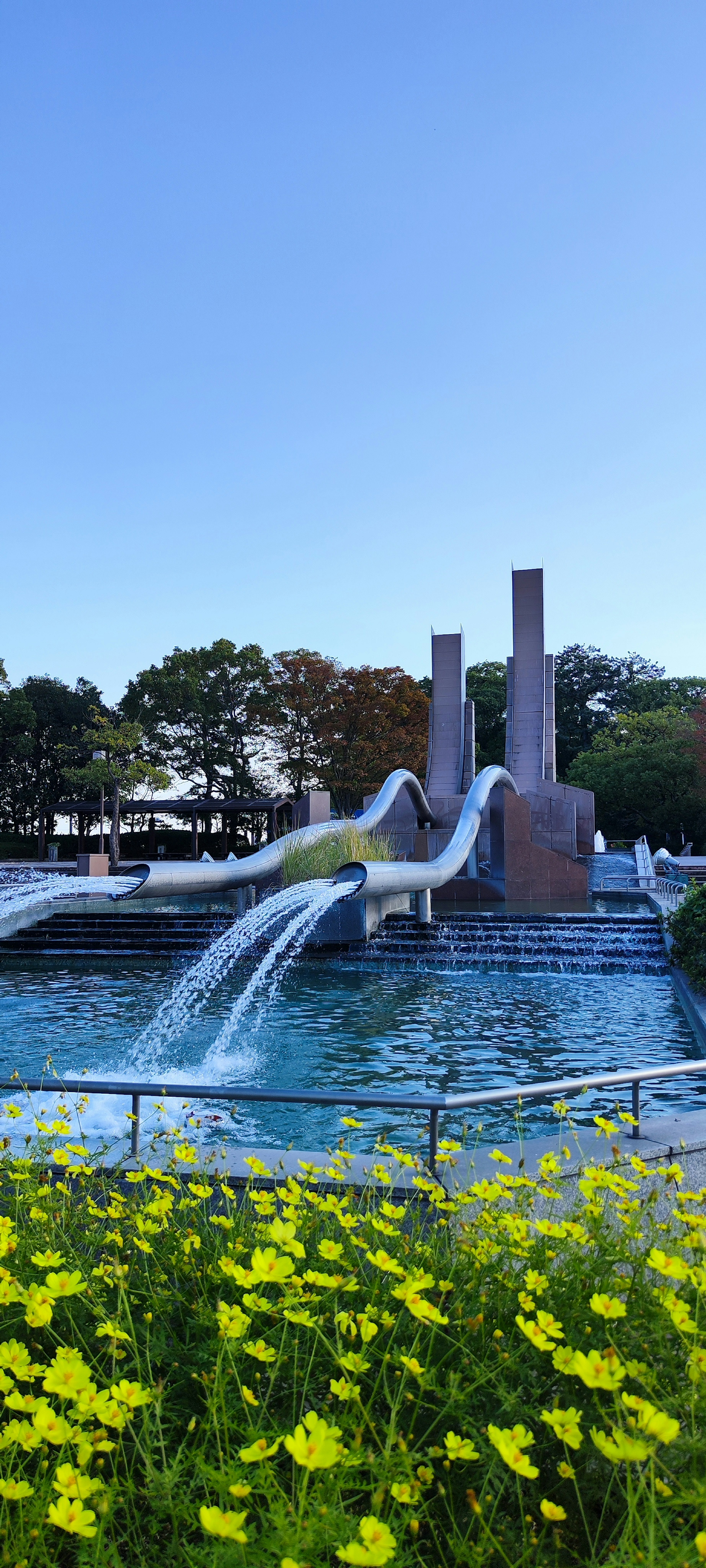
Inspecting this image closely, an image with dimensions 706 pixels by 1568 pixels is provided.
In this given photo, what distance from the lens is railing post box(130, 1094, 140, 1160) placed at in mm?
3604

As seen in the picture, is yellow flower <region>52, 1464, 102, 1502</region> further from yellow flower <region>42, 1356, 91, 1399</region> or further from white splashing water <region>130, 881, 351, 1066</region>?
white splashing water <region>130, 881, 351, 1066</region>

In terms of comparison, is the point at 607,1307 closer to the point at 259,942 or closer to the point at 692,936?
the point at 692,936

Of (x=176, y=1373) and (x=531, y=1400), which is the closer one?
(x=531, y=1400)

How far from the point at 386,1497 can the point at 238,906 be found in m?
13.2

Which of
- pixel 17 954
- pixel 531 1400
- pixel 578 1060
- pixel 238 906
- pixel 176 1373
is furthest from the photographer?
pixel 238 906

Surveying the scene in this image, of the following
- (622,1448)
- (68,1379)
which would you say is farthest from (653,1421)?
(68,1379)

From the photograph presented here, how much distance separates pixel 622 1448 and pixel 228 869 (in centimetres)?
1204

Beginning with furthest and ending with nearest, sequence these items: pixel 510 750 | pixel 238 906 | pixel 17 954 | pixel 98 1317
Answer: pixel 510 750
pixel 238 906
pixel 17 954
pixel 98 1317

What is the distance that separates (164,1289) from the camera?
7.70 feet

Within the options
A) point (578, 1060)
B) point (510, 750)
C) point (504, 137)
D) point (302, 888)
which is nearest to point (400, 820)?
point (510, 750)

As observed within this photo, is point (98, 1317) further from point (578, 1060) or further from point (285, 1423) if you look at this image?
point (578, 1060)

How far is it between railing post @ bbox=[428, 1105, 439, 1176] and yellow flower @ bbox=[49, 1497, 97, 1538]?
182 centimetres

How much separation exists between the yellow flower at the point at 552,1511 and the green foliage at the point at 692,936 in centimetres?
829

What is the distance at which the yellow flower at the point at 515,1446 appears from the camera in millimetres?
1388
